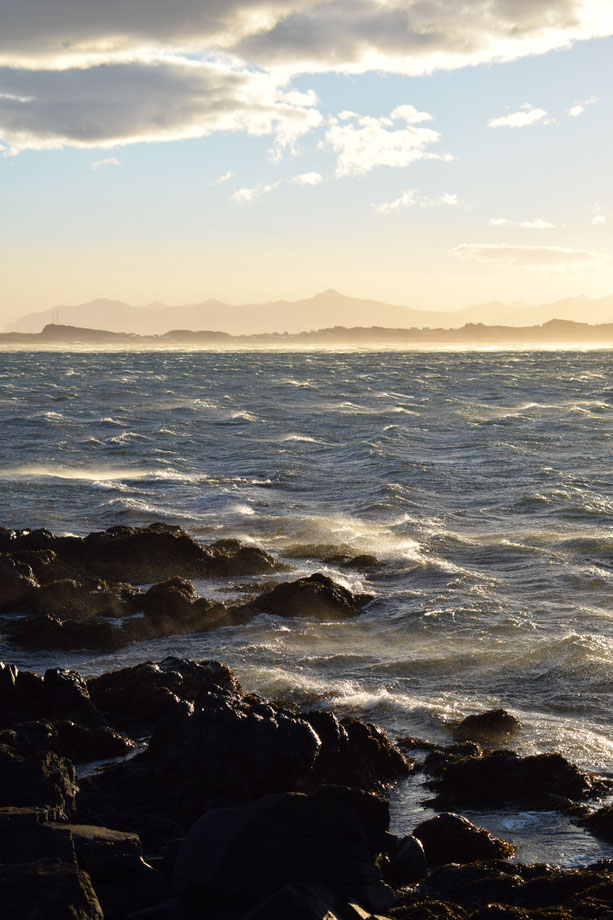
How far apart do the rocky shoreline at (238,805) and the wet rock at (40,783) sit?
1 centimetres

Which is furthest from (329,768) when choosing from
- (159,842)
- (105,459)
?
(105,459)

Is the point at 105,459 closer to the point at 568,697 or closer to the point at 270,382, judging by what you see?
the point at 568,697

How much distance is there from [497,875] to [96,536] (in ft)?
40.0

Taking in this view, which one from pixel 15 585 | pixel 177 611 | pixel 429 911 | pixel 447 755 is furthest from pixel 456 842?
pixel 15 585

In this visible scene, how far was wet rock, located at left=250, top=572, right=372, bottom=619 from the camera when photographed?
46.7 ft

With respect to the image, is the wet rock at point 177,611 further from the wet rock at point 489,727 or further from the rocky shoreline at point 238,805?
the wet rock at point 489,727

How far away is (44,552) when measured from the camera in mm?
16688

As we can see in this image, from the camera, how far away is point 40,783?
697 centimetres

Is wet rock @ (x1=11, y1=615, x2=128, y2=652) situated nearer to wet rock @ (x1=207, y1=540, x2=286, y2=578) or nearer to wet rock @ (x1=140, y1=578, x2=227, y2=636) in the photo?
wet rock @ (x1=140, y1=578, x2=227, y2=636)

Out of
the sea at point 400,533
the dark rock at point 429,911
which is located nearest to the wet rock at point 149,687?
the sea at point 400,533

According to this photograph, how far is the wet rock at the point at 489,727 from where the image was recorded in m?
9.54

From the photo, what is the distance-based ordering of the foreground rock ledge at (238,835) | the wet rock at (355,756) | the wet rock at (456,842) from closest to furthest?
the foreground rock ledge at (238,835)
the wet rock at (456,842)
the wet rock at (355,756)

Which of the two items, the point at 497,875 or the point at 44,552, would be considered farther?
the point at 44,552

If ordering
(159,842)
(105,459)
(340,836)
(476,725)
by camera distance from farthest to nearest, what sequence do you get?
1. (105,459)
2. (476,725)
3. (159,842)
4. (340,836)
